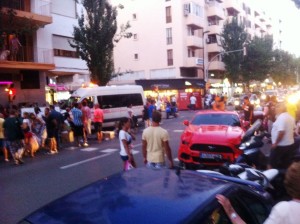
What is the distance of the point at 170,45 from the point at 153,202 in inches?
1781

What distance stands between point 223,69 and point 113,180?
175 feet

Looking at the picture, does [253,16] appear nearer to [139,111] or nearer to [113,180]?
[139,111]

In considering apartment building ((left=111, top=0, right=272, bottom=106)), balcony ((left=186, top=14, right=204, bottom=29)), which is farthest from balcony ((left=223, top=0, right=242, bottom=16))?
balcony ((left=186, top=14, right=204, bottom=29))

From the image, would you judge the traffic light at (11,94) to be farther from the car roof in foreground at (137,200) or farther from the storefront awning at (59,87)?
the car roof in foreground at (137,200)

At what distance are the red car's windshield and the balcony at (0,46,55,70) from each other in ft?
48.4

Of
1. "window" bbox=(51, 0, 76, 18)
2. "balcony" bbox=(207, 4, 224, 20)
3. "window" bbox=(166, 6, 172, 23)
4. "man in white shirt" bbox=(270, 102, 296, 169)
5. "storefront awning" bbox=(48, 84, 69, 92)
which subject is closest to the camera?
"man in white shirt" bbox=(270, 102, 296, 169)

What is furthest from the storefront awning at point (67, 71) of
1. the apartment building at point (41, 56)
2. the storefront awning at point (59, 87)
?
the storefront awning at point (59, 87)

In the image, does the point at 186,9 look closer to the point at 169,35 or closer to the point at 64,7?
the point at 169,35

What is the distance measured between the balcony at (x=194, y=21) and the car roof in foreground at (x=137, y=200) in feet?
148

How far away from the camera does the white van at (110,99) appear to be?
841 inches

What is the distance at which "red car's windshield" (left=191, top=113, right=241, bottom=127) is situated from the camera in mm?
10453

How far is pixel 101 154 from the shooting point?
13500 millimetres

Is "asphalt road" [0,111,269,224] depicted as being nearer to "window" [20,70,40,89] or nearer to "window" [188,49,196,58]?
"window" [20,70,40,89]

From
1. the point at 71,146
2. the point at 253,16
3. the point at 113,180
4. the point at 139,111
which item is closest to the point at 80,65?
the point at 139,111
